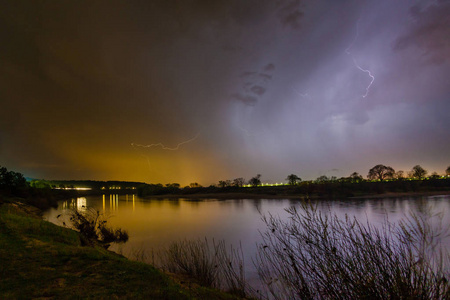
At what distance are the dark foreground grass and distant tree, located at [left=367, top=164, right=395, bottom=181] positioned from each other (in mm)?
131674

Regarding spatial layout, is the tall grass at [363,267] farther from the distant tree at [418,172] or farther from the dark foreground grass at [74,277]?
the distant tree at [418,172]

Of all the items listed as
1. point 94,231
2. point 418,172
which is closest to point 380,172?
point 418,172

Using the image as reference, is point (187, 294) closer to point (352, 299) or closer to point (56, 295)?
point (56, 295)

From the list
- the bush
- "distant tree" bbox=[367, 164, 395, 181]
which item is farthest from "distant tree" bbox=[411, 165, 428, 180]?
the bush

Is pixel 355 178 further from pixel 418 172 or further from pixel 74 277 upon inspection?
pixel 74 277

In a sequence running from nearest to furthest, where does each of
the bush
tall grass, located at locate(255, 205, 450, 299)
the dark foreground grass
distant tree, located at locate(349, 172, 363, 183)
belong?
tall grass, located at locate(255, 205, 450, 299) → the dark foreground grass → the bush → distant tree, located at locate(349, 172, 363, 183)

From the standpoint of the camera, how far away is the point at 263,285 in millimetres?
8891

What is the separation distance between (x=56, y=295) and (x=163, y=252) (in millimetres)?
10707

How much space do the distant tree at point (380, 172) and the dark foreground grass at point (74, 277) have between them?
432 ft

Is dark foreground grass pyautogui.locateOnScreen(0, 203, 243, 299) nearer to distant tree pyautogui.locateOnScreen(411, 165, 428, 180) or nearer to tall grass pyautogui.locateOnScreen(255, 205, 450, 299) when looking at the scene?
tall grass pyautogui.locateOnScreen(255, 205, 450, 299)

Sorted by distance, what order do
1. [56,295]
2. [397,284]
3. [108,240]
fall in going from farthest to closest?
[108,240]
[56,295]
[397,284]

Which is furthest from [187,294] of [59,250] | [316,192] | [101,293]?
[316,192]

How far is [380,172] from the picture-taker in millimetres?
116812

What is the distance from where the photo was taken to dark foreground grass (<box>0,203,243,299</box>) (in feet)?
18.1
